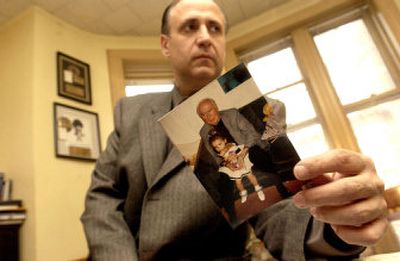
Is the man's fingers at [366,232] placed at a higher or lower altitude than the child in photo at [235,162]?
lower

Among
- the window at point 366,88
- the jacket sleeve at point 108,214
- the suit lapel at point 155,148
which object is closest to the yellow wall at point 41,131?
the jacket sleeve at point 108,214

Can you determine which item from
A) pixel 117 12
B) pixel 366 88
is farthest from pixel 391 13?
pixel 117 12

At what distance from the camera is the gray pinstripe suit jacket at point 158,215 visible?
0.54 meters

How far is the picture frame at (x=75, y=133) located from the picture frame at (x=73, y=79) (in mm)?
111

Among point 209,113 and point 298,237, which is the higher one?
point 209,113

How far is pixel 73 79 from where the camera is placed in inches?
78.5

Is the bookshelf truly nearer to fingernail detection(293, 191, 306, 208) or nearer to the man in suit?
the man in suit

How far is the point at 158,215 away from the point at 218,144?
0.29 metres

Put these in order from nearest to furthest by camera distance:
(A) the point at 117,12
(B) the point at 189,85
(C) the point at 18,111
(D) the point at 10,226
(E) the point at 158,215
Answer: (E) the point at 158,215 → (B) the point at 189,85 → (D) the point at 10,226 → (C) the point at 18,111 → (A) the point at 117,12

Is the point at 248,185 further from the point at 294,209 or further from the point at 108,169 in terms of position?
the point at 108,169

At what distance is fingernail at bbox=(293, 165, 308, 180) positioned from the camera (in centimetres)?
35

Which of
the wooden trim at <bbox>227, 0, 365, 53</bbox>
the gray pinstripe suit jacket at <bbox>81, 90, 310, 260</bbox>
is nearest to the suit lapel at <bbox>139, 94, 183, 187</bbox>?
the gray pinstripe suit jacket at <bbox>81, 90, 310, 260</bbox>

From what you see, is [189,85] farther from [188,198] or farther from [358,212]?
[358,212]

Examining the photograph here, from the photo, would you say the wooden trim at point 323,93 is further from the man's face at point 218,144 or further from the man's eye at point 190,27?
the man's face at point 218,144
